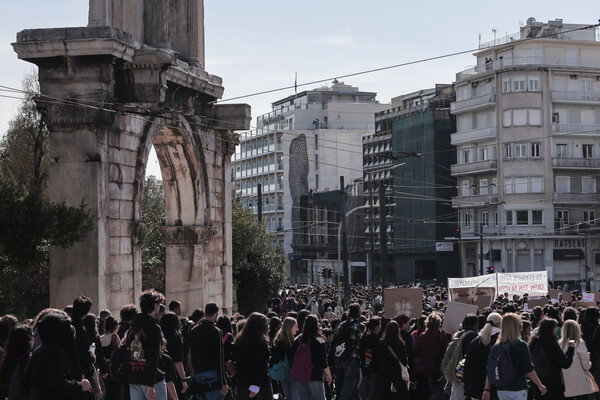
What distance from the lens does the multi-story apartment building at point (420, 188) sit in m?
81.3

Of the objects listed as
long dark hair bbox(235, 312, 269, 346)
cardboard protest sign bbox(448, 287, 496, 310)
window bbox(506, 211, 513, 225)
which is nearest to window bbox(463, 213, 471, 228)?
window bbox(506, 211, 513, 225)

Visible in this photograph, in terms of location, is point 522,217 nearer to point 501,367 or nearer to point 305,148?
point 305,148

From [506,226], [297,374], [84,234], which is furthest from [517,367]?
[506,226]

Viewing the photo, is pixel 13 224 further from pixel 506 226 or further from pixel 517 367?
pixel 506 226

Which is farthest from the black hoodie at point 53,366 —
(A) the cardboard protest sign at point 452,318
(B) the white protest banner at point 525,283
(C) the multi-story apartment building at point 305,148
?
(C) the multi-story apartment building at point 305,148

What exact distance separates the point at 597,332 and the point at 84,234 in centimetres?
915

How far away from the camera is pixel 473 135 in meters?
76.8

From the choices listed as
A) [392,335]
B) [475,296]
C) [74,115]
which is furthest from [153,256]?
[392,335]

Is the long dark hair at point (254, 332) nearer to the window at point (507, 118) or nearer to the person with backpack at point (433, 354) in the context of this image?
the person with backpack at point (433, 354)

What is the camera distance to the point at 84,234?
61.7ft

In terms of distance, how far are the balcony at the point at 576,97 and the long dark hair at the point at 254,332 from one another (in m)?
64.4

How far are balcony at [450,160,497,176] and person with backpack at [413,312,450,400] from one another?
203 feet

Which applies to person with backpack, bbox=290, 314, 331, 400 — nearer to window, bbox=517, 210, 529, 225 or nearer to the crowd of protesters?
the crowd of protesters

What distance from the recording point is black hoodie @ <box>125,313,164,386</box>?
1105 centimetres
